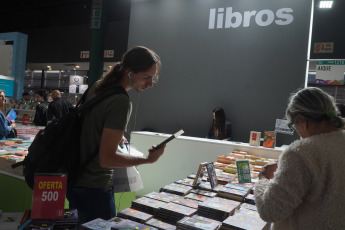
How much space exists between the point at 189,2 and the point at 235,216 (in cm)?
518

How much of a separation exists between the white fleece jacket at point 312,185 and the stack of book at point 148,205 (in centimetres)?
77

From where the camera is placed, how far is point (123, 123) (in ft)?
4.12

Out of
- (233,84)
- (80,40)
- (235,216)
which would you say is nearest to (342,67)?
(233,84)

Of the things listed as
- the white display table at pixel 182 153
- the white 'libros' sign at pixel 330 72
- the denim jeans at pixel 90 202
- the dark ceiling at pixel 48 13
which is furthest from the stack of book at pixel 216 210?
the dark ceiling at pixel 48 13

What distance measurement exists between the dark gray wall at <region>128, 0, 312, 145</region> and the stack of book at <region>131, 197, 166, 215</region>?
156 inches

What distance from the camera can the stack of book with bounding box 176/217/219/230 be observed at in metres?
1.36

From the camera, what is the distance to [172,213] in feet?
5.11

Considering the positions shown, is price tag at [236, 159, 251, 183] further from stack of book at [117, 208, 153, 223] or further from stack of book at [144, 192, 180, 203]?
stack of book at [117, 208, 153, 223]

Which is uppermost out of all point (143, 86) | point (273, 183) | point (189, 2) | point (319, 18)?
point (189, 2)

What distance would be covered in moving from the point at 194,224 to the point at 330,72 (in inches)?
189

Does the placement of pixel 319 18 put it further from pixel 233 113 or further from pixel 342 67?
pixel 233 113

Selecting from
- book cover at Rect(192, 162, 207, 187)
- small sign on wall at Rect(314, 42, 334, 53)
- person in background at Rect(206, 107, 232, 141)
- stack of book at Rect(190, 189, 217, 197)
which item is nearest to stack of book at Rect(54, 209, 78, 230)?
stack of book at Rect(190, 189, 217, 197)

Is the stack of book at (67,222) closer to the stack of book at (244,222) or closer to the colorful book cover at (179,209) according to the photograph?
the colorful book cover at (179,209)

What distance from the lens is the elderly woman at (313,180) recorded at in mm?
959
